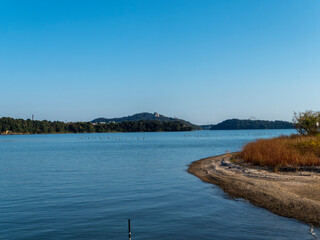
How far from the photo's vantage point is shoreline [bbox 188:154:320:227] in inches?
581

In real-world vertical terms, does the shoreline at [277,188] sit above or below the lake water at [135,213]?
above

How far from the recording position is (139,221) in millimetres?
14578

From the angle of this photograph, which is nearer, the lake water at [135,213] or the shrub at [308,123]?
the lake water at [135,213]

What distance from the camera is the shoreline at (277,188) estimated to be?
48.4 ft

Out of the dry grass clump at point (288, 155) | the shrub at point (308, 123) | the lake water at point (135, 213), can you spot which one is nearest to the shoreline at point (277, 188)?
the lake water at point (135, 213)

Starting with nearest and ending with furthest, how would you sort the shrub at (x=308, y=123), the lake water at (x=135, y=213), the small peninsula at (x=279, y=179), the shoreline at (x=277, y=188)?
1. the lake water at (x=135, y=213)
2. the shoreline at (x=277, y=188)
3. the small peninsula at (x=279, y=179)
4. the shrub at (x=308, y=123)

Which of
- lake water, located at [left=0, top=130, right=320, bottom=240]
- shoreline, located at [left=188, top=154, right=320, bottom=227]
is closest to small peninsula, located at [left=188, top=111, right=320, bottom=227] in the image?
Answer: shoreline, located at [left=188, top=154, right=320, bottom=227]

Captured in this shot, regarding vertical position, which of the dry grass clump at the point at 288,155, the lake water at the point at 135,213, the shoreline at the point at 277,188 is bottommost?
the lake water at the point at 135,213

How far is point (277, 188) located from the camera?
63.3 feet

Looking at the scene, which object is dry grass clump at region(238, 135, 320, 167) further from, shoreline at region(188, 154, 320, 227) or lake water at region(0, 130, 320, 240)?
lake water at region(0, 130, 320, 240)

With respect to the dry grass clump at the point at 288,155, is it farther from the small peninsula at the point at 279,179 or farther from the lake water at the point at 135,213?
the lake water at the point at 135,213

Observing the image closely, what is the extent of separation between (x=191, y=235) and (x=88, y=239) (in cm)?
398

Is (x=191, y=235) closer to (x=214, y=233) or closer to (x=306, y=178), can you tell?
(x=214, y=233)

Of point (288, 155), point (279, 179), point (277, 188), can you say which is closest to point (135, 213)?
point (277, 188)
